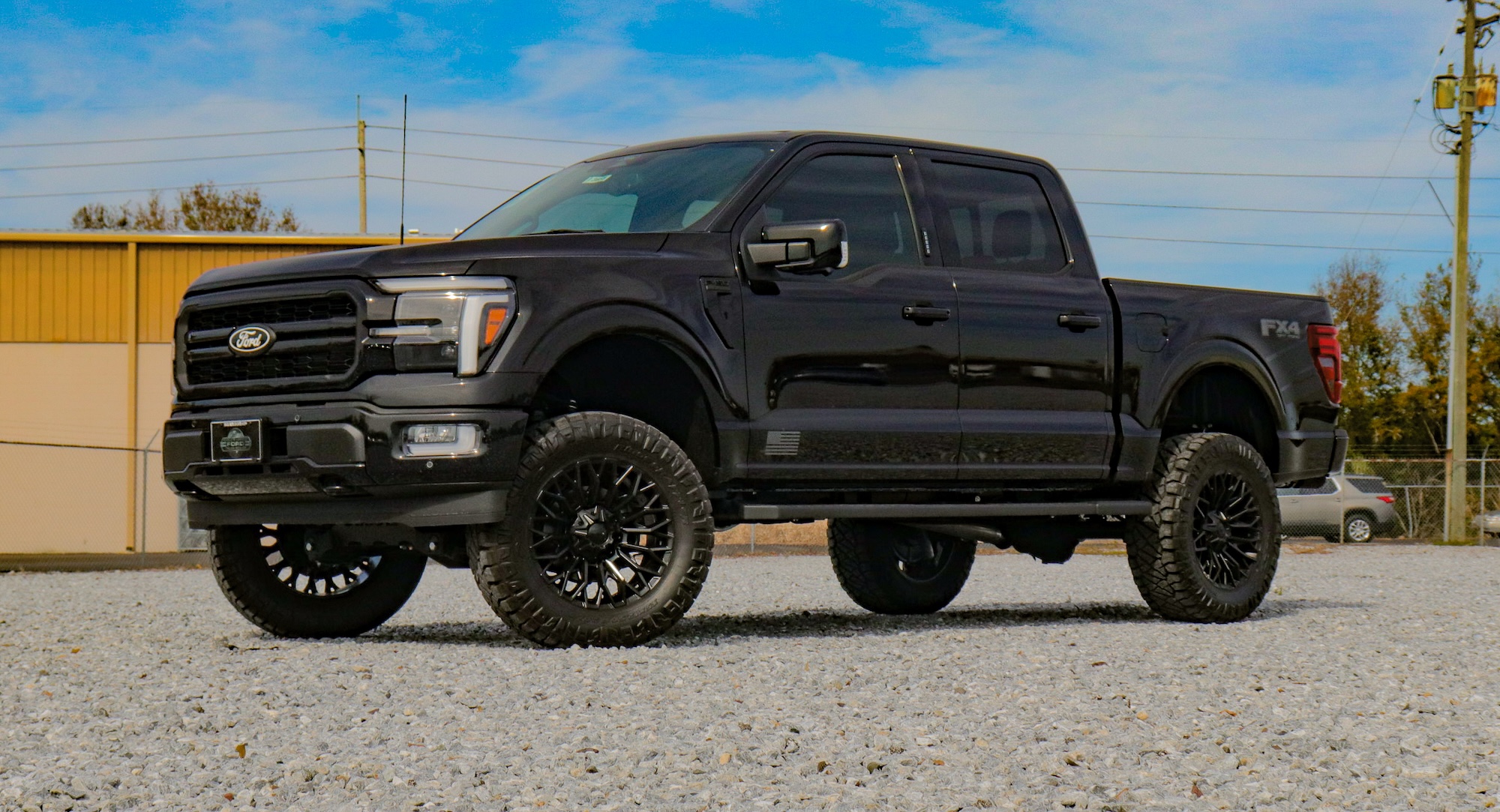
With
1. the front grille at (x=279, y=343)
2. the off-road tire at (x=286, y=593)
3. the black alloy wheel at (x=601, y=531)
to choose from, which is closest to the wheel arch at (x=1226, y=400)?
the black alloy wheel at (x=601, y=531)

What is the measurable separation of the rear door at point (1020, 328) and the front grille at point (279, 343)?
2.87 meters

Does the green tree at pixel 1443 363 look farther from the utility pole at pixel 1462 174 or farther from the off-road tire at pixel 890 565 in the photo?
the off-road tire at pixel 890 565

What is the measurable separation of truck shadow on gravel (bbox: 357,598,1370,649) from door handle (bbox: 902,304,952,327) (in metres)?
1.49

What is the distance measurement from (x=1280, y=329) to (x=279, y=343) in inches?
219

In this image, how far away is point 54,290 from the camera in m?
29.2

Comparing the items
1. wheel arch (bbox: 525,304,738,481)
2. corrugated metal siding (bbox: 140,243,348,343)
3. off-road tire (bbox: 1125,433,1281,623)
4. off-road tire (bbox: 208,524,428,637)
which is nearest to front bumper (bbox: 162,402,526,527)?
wheel arch (bbox: 525,304,738,481)

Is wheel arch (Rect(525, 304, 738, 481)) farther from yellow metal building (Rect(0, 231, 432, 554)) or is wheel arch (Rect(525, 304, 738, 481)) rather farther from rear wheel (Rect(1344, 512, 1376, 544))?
rear wheel (Rect(1344, 512, 1376, 544))

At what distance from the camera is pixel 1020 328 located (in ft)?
25.8

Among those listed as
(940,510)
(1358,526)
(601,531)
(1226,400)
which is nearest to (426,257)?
(601,531)

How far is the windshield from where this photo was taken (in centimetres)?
730

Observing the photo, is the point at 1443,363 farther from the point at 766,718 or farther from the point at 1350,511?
the point at 766,718

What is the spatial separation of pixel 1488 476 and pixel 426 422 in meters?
46.0

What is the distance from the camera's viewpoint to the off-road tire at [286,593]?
7453 millimetres

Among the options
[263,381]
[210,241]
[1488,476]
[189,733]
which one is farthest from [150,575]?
[1488,476]
